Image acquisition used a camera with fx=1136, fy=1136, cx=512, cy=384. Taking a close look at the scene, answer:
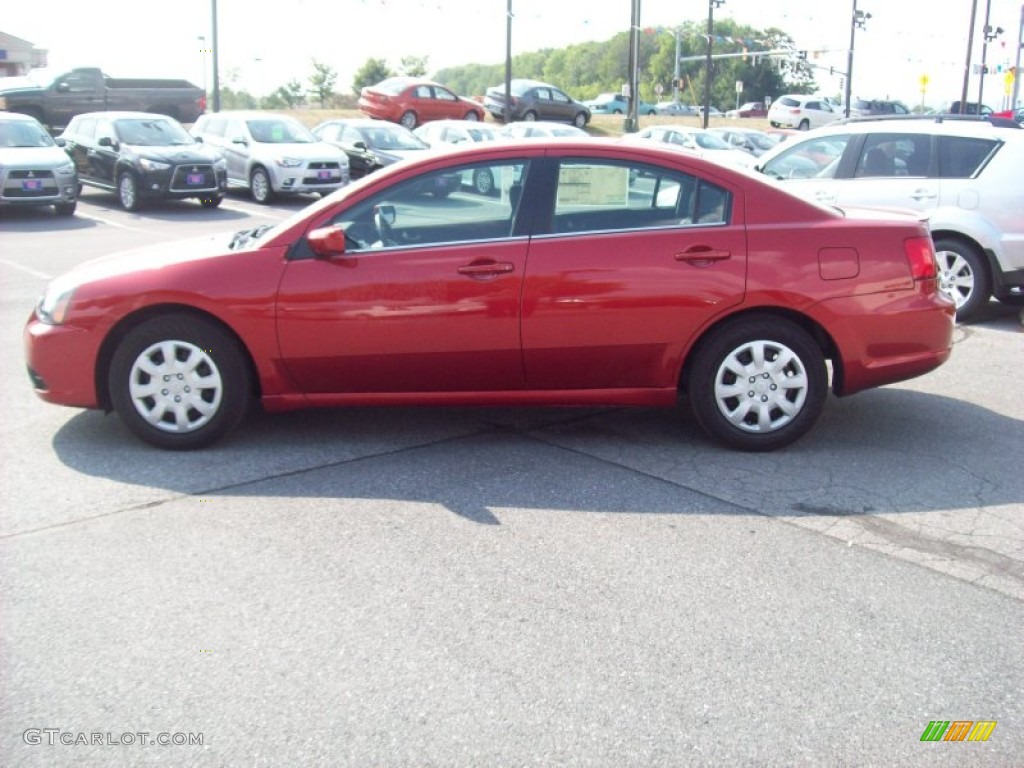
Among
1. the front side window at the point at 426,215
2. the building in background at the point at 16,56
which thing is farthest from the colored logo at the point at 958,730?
the building in background at the point at 16,56

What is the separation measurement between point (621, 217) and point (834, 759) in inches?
131

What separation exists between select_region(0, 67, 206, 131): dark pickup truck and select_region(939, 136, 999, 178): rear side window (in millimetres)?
25909

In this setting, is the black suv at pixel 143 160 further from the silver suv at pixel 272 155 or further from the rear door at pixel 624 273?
the rear door at pixel 624 273

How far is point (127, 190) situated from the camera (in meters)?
19.8

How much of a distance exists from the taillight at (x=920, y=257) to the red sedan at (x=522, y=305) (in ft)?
0.05

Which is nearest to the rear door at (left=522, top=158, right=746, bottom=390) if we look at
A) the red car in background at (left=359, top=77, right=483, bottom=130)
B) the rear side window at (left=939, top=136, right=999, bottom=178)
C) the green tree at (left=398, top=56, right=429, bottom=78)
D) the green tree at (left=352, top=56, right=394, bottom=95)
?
the rear side window at (left=939, top=136, right=999, bottom=178)

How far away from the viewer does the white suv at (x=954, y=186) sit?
9.70 m

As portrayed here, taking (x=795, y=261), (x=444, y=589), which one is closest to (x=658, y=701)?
(x=444, y=589)

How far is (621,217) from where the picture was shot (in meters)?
5.93

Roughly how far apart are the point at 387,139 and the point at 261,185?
10.8 feet

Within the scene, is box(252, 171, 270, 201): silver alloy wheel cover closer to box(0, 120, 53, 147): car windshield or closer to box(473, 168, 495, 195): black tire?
box(0, 120, 53, 147): car windshield

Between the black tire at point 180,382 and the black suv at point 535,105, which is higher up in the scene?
the black suv at point 535,105

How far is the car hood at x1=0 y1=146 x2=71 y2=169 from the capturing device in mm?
17797

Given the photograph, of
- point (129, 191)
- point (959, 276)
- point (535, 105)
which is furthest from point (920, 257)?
point (535, 105)
